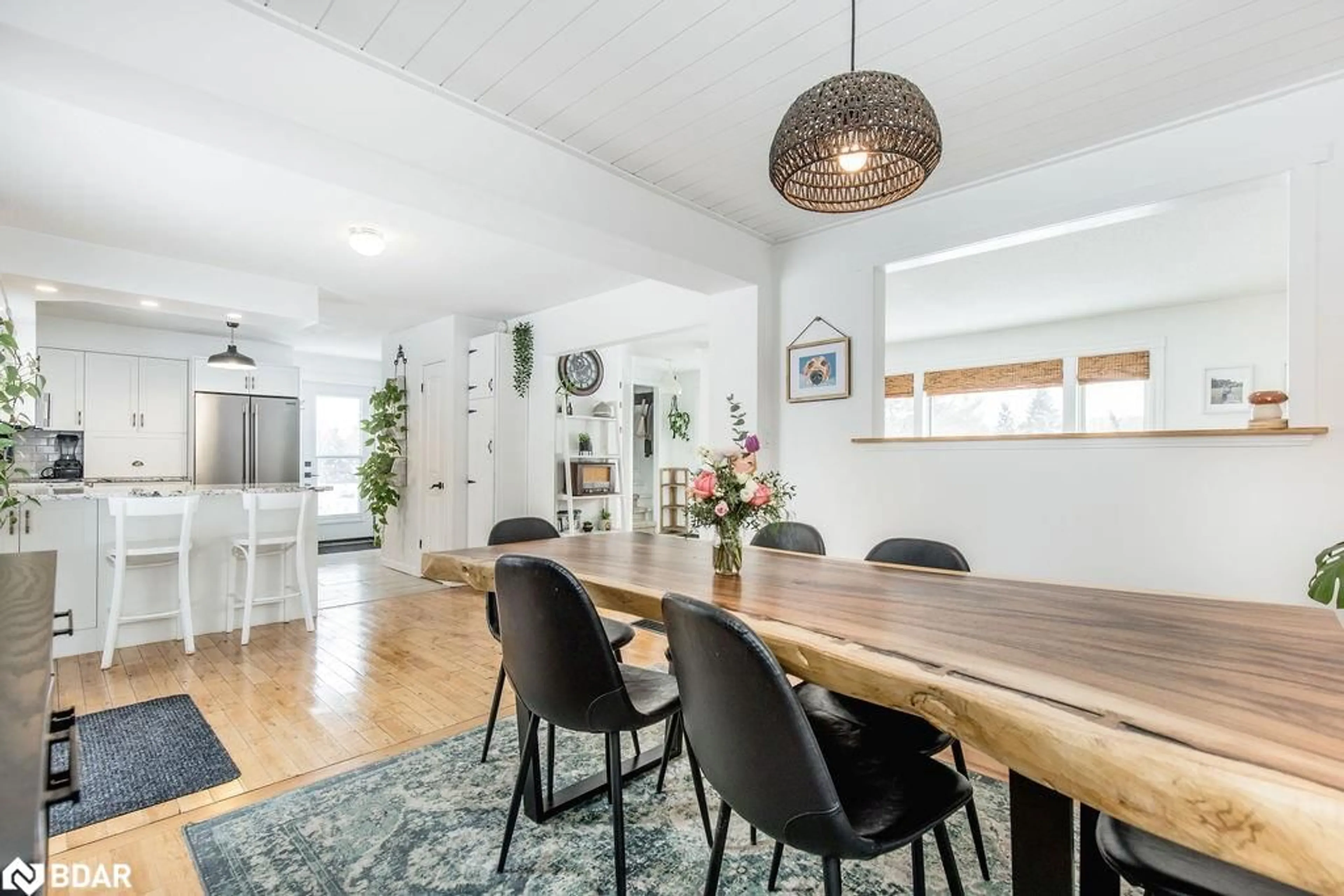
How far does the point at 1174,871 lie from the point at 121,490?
6.22 m

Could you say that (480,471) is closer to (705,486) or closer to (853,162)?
(705,486)

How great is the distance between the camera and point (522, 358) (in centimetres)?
555

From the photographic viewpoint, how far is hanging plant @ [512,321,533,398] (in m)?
5.56

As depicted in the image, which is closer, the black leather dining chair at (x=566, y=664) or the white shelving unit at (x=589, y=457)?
the black leather dining chair at (x=566, y=664)

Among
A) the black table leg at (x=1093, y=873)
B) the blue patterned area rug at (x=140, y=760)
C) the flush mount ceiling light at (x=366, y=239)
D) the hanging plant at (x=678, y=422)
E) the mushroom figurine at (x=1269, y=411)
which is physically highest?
the flush mount ceiling light at (x=366, y=239)

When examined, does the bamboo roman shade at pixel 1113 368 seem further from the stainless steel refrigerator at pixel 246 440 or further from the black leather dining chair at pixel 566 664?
the stainless steel refrigerator at pixel 246 440

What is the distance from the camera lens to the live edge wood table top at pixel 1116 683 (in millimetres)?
728

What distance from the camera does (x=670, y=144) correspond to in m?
2.78

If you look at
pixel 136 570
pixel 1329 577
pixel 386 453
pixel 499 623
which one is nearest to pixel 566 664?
pixel 499 623

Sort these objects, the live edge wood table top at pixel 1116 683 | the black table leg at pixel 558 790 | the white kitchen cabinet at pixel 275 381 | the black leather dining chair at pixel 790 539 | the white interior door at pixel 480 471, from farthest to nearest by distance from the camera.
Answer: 1. the white kitchen cabinet at pixel 275 381
2. the white interior door at pixel 480 471
3. the black leather dining chair at pixel 790 539
4. the black table leg at pixel 558 790
5. the live edge wood table top at pixel 1116 683

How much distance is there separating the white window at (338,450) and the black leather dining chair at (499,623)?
20.8ft

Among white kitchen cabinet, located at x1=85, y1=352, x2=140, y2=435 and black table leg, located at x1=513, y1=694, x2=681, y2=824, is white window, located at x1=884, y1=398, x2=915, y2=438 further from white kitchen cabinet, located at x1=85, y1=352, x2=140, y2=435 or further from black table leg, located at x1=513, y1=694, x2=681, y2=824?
white kitchen cabinet, located at x1=85, y1=352, x2=140, y2=435

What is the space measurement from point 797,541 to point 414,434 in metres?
4.85

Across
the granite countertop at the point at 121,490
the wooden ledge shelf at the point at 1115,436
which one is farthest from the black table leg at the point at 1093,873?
the granite countertop at the point at 121,490
